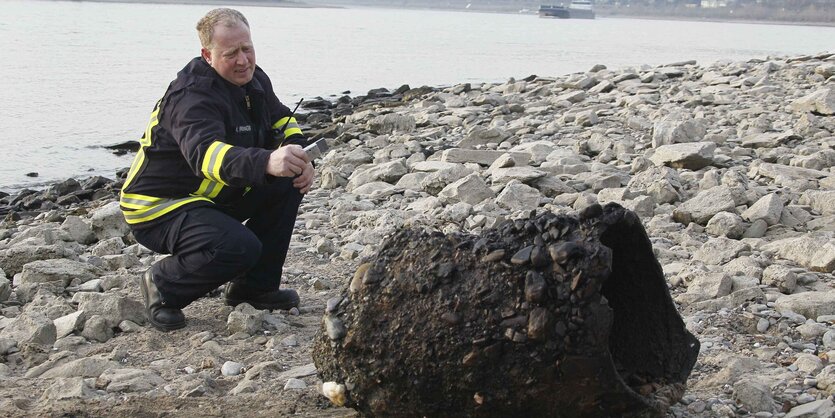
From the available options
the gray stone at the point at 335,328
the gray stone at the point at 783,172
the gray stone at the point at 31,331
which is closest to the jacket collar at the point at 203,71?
the gray stone at the point at 31,331

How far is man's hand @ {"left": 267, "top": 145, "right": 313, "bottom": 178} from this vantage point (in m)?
4.01

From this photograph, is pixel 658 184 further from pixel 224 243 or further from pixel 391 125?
pixel 391 125

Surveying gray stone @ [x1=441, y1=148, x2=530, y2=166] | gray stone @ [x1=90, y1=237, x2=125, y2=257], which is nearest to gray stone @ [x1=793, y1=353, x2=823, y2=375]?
gray stone @ [x1=90, y1=237, x2=125, y2=257]

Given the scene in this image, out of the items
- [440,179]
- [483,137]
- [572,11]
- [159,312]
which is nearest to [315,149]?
[159,312]

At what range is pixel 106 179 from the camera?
1112 cm

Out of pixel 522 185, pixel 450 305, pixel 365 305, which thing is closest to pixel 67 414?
pixel 365 305

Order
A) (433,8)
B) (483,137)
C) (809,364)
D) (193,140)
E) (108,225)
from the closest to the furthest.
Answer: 1. (809,364)
2. (193,140)
3. (108,225)
4. (483,137)
5. (433,8)

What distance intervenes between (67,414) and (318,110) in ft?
43.0

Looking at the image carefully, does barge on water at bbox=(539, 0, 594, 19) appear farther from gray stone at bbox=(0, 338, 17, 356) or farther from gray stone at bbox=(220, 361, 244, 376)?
gray stone at bbox=(220, 361, 244, 376)

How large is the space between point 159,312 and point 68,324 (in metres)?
0.43

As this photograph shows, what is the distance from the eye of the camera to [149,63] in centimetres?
2548

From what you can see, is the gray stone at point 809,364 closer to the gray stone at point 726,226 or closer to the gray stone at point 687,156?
the gray stone at point 726,226

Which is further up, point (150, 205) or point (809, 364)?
point (150, 205)

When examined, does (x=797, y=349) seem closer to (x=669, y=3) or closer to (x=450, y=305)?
(x=450, y=305)
